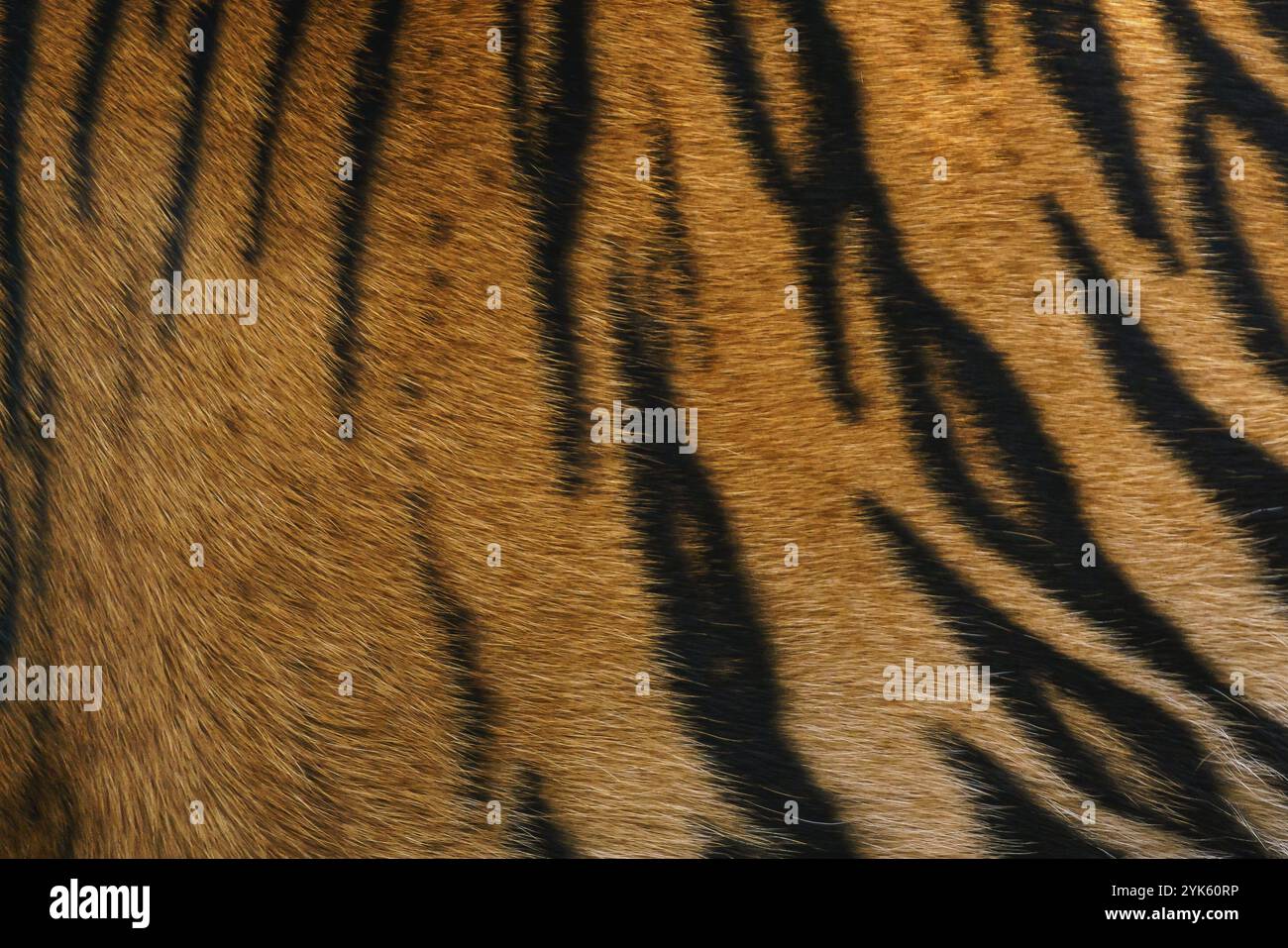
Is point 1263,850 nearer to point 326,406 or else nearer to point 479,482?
point 479,482

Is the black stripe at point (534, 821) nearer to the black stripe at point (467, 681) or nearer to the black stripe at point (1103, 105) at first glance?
the black stripe at point (467, 681)

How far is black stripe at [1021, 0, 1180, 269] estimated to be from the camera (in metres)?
0.72

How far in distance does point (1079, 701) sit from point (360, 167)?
2.06ft

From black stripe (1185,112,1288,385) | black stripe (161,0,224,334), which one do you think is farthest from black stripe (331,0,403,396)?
black stripe (1185,112,1288,385)

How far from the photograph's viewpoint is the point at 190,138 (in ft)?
2.46

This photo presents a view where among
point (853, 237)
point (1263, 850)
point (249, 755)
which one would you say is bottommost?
point (1263, 850)

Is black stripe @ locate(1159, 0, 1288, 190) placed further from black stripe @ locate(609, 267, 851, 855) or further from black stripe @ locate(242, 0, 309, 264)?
black stripe @ locate(242, 0, 309, 264)

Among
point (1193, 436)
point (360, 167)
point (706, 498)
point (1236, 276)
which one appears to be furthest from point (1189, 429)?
point (360, 167)

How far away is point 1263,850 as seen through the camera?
718 millimetres

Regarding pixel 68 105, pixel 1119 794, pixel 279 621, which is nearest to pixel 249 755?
pixel 279 621

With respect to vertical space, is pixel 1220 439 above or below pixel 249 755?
above

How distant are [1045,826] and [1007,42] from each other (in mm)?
550

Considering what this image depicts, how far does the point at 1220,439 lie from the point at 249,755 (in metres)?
0.70
